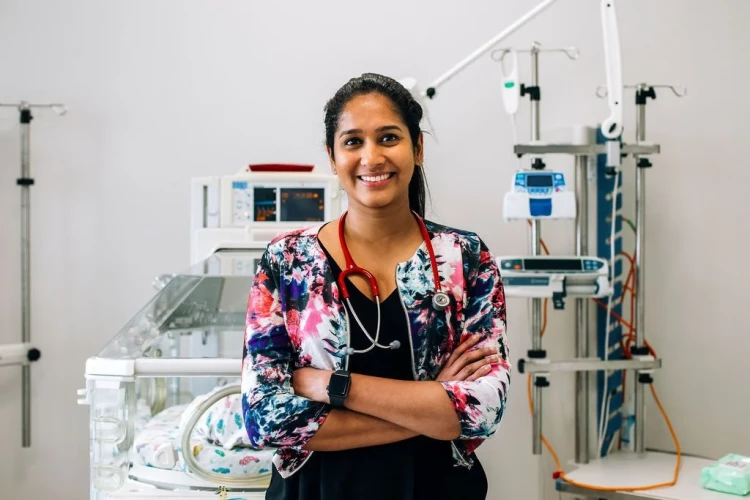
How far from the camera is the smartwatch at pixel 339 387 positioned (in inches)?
43.5

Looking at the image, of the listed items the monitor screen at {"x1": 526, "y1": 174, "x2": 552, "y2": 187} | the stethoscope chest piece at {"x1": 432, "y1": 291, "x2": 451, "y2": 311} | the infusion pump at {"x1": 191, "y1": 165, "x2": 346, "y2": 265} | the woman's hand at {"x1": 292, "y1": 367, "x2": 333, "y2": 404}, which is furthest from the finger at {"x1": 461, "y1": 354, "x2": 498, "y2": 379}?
the monitor screen at {"x1": 526, "y1": 174, "x2": 552, "y2": 187}

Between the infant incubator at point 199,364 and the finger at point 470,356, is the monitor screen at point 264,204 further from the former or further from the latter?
the finger at point 470,356

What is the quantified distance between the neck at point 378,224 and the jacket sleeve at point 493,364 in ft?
0.42

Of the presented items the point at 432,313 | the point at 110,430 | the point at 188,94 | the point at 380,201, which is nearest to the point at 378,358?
the point at 432,313

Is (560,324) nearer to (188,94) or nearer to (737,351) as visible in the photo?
(737,351)

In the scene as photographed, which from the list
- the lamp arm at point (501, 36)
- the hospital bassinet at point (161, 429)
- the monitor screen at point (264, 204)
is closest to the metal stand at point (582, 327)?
the lamp arm at point (501, 36)

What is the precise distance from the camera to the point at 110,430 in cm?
162

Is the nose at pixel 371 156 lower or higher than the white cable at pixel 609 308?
higher

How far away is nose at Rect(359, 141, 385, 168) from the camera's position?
115 cm

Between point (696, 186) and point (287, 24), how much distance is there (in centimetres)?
175

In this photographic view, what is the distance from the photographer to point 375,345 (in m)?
1.13

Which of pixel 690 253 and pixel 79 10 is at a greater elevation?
pixel 79 10

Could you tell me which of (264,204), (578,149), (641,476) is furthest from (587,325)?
(264,204)

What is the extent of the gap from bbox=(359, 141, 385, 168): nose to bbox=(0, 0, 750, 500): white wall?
5.95 feet
